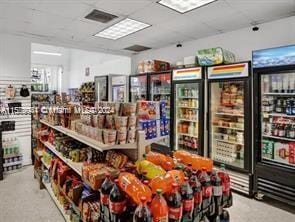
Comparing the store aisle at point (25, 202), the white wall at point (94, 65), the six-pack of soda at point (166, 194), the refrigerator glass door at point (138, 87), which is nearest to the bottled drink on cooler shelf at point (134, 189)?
the six-pack of soda at point (166, 194)

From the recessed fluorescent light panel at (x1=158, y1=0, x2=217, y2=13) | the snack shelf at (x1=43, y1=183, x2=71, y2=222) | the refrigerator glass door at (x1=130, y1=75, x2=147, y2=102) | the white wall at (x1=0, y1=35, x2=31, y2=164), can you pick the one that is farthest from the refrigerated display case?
the snack shelf at (x1=43, y1=183, x2=71, y2=222)

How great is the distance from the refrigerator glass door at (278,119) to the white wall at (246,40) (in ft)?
2.34

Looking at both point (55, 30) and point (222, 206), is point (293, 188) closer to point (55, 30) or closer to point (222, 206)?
point (222, 206)

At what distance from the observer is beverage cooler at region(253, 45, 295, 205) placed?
3.18 metres

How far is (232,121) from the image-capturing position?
4141 millimetres

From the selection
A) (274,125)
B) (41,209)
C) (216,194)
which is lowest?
(41,209)

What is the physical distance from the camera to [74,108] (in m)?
2.91

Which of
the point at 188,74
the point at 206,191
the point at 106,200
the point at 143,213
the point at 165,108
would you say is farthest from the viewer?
the point at 188,74

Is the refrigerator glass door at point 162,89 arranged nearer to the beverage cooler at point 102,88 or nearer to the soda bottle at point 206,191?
the beverage cooler at point 102,88

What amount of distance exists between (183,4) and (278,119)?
2243mm

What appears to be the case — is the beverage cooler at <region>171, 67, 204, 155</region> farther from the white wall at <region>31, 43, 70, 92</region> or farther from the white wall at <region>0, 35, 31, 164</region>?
the white wall at <region>31, 43, 70, 92</region>

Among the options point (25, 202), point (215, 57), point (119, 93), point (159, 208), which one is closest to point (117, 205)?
point (159, 208)

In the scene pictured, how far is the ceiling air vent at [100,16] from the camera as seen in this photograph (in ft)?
12.0

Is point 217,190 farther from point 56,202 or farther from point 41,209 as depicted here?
point 41,209
